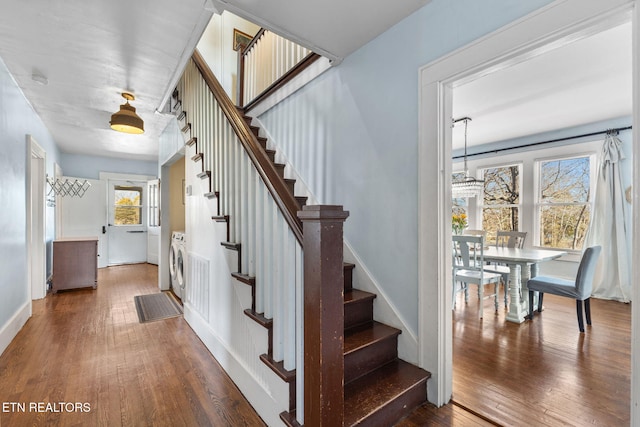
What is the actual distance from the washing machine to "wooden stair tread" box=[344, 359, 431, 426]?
2.61 metres

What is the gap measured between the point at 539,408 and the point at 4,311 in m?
4.08

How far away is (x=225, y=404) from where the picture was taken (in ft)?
5.71

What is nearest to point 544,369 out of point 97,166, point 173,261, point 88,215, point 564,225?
point 564,225

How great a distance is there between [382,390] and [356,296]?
586mm

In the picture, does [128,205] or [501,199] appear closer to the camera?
[501,199]

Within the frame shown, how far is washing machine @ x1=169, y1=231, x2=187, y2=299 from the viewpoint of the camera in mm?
3557

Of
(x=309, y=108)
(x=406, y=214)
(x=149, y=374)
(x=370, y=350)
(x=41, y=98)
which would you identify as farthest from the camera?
(x=41, y=98)

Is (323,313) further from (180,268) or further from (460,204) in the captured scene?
(460,204)

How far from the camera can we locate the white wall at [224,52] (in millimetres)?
4250

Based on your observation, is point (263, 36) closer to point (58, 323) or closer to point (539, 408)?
point (58, 323)

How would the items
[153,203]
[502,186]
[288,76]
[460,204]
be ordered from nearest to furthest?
[288,76]
[502,186]
[460,204]
[153,203]

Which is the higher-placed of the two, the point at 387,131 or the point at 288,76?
the point at 288,76

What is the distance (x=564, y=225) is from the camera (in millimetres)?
4414

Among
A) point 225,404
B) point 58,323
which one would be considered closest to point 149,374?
point 225,404
